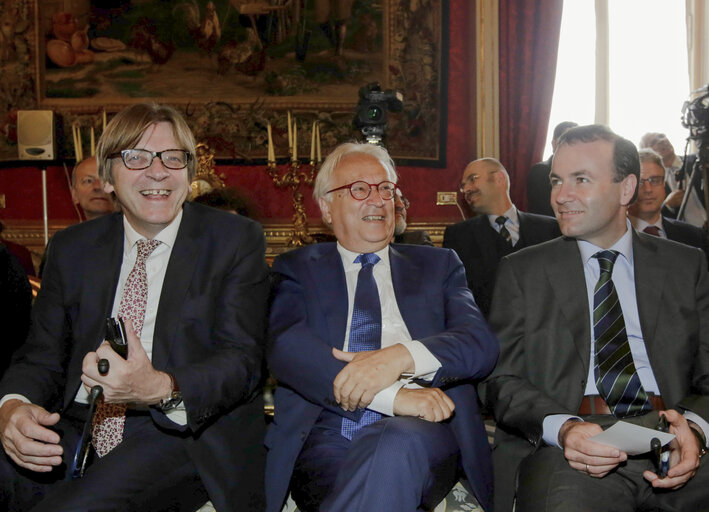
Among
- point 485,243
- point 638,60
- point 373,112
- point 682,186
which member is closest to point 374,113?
point 373,112

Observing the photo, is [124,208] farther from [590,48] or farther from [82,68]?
[590,48]

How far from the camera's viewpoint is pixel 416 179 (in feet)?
21.5

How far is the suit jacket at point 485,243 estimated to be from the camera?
4160 millimetres

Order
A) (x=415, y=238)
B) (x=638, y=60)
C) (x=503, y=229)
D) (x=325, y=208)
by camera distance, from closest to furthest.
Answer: (x=325, y=208) → (x=415, y=238) → (x=503, y=229) → (x=638, y=60)

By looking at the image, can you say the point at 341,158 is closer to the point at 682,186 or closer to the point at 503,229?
the point at 503,229

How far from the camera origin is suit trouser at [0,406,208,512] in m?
1.82

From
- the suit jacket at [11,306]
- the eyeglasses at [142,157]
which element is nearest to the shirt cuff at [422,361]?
the eyeglasses at [142,157]

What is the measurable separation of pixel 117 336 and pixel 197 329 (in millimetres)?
357

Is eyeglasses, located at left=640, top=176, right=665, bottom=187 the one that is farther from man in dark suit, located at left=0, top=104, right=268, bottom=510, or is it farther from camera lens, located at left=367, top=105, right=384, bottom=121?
man in dark suit, located at left=0, top=104, right=268, bottom=510

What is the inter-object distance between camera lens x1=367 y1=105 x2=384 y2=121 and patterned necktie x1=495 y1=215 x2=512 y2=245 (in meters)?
1.24

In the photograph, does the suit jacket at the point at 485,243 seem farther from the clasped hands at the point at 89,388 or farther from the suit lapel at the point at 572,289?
the clasped hands at the point at 89,388

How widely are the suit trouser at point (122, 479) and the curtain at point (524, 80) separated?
17.1 feet

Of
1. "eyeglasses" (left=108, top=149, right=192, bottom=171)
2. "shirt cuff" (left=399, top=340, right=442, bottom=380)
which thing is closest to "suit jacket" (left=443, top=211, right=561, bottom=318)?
"shirt cuff" (left=399, top=340, right=442, bottom=380)

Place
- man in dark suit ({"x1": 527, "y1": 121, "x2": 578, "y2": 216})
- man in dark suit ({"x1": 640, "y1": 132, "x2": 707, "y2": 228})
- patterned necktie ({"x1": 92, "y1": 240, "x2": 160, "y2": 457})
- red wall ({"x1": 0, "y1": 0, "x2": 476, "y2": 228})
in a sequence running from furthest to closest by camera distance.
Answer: red wall ({"x1": 0, "y1": 0, "x2": 476, "y2": 228})
man in dark suit ({"x1": 527, "y1": 121, "x2": 578, "y2": 216})
man in dark suit ({"x1": 640, "y1": 132, "x2": 707, "y2": 228})
patterned necktie ({"x1": 92, "y1": 240, "x2": 160, "y2": 457})
